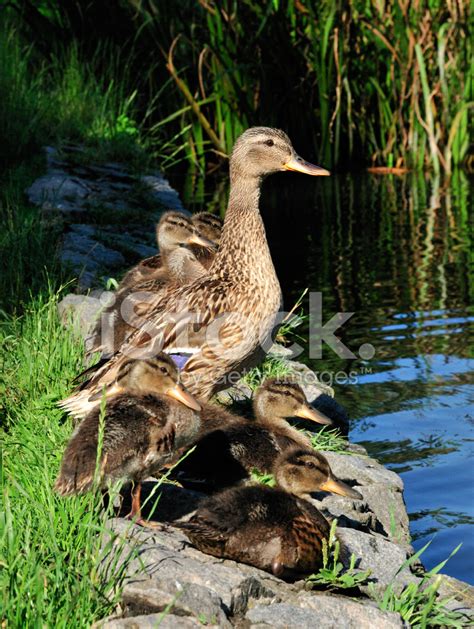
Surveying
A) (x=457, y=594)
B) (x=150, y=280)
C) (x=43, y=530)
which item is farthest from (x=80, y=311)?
(x=457, y=594)

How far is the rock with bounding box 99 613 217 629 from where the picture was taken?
3.35 metres

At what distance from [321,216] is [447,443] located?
24.2ft

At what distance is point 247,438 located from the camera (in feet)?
16.8

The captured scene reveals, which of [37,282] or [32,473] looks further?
[37,282]

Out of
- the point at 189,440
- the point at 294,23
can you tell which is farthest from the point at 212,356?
the point at 294,23

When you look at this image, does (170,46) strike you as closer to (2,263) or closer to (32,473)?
(2,263)

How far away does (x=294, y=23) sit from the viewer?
14.4 m

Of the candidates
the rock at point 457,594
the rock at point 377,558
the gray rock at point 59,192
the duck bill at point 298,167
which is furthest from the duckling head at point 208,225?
the rock at point 457,594

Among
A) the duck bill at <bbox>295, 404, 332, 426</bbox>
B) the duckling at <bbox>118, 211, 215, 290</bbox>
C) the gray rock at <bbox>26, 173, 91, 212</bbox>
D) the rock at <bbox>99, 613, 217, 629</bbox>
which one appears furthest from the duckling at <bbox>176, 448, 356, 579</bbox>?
the gray rock at <bbox>26, 173, 91, 212</bbox>

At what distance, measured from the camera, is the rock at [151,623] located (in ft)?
11.0

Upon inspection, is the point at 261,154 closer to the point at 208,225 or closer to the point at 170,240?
the point at 170,240

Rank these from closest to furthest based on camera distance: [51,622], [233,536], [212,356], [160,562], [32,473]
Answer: [51,622] → [160,562] → [233,536] → [32,473] → [212,356]

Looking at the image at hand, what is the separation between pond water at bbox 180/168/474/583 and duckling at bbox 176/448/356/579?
3.77 ft

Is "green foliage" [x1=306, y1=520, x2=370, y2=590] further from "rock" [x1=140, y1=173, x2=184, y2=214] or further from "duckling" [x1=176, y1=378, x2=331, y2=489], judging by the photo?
"rock" [x1=140, y1=173, x2=184, y2=214]
